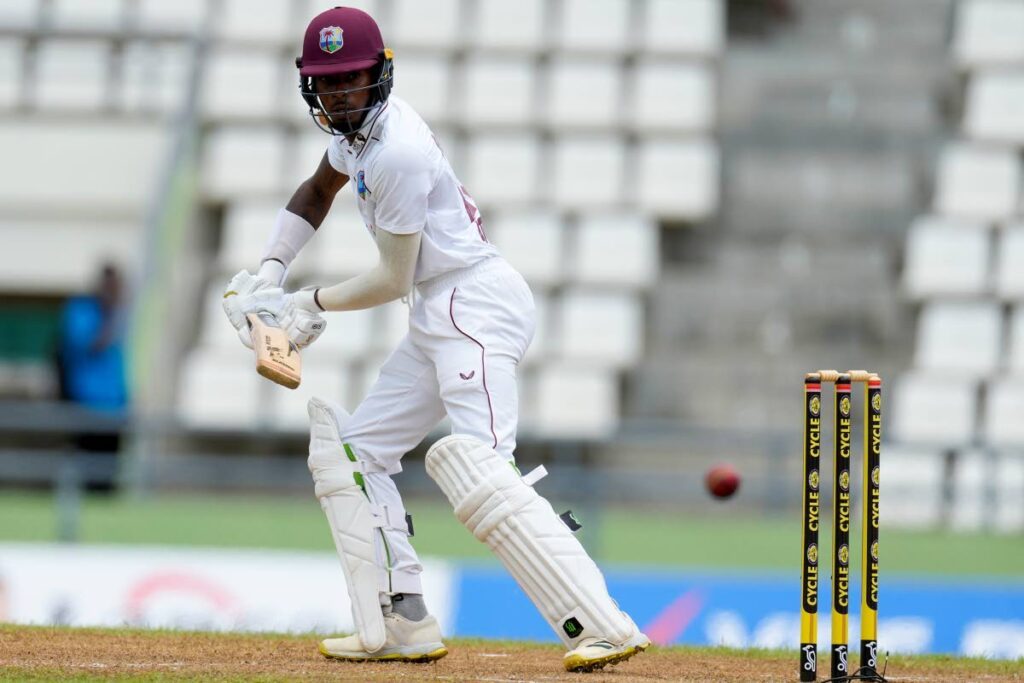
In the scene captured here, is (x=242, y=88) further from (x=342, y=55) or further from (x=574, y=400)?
(x=342, y=55)

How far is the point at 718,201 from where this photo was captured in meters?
15.1

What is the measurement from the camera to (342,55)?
16.2 feet

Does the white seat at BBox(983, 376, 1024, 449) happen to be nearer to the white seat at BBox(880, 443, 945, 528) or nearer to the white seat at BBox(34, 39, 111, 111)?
the white seat at BBox(880, 443, 945, 528)

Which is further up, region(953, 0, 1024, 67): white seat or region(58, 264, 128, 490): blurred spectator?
region(953, 0, 1024, 67): white seat

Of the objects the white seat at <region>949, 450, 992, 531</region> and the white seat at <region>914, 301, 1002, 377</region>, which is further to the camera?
the white seat at <region>914, 301, 1002, 377</region>

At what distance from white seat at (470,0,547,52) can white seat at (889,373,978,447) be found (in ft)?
16.4

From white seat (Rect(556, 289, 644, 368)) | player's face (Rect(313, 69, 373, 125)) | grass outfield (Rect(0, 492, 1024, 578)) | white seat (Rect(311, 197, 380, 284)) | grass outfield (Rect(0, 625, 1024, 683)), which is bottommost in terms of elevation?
grass outfield (Rect(0, 492, 1024, 578))

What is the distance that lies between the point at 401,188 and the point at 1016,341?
955 cm

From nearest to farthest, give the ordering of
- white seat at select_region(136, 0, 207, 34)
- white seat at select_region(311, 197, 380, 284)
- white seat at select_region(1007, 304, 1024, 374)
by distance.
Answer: white seat at select_region(1007, 304, 1024, 374) < white seat at select_region(311, 197, 380, 284) < white seat at select_region(136, 0, 207, 34)

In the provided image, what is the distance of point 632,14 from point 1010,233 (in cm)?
421

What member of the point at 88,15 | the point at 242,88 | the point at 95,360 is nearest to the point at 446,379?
the point at 95,360

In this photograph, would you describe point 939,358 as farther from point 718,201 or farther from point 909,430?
point 718,201

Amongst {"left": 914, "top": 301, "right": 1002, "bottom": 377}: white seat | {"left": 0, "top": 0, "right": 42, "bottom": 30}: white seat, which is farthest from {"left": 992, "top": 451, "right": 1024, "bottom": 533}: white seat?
{"left": 0, "top": 0, "right": 42, "bottom": 30}: white seat

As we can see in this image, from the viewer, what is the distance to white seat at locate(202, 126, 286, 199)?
14977mm
